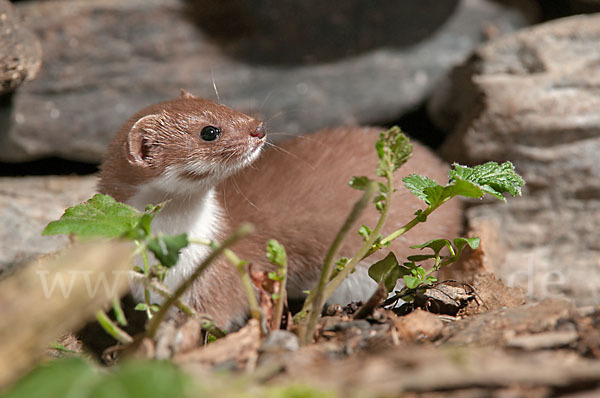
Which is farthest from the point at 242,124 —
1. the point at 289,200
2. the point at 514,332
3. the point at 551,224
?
the point at 551,224

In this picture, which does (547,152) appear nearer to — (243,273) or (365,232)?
(365,232)

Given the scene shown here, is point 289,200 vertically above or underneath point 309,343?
underneath

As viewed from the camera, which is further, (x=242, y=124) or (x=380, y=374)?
(x=242, y=124)

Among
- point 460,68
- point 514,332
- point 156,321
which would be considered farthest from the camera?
point 460,68

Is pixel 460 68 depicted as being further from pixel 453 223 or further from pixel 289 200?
pixel 289 200

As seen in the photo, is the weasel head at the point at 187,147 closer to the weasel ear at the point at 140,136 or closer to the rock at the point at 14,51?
the weasel ear at the point at 140,136

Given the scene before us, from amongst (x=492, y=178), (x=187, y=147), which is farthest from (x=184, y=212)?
(x=492, y=178)
